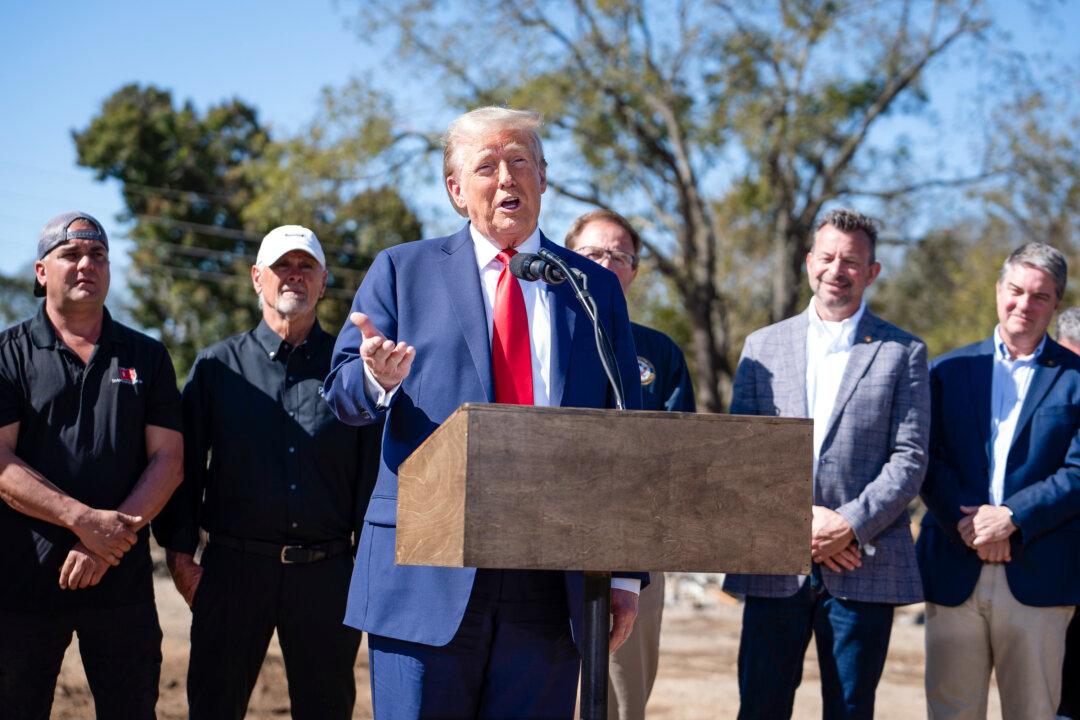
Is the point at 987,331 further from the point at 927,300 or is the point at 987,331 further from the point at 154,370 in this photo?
the point at 154,370

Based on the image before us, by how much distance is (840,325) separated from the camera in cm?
471

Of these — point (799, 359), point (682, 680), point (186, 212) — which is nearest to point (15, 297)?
point (186, 212)

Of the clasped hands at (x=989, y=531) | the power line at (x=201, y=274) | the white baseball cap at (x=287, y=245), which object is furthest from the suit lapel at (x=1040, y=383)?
the power line at (x=201, y=274)

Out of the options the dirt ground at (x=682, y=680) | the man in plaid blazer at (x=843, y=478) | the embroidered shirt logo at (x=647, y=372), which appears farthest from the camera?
the dirt ground at (x=682, y=680)

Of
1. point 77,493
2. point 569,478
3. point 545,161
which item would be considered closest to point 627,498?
point 569,478

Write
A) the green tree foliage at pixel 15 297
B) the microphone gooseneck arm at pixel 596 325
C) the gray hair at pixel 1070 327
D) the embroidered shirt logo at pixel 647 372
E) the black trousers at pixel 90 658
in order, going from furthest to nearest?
the green tree foliage at pixel 15 297 < the gray hair at pixel 1070 327 < the embroidered shirt logo at pixel 647 372 < the black trousers at pixel 90 658 < the microphone gooseneck arm at pixel 596 325

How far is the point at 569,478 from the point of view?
7.36 ft

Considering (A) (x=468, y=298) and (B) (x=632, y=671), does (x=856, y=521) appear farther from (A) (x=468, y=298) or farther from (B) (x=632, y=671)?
(A) (x=468, y=298)

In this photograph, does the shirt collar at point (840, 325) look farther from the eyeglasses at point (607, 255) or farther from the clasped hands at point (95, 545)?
the clasped hands at point (95, 545)

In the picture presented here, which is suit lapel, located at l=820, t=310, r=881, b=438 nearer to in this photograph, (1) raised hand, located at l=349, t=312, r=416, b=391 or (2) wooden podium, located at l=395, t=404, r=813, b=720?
(2) wooden podium, located at l=395, t=404, r=813, b=720

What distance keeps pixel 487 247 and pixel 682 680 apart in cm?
584

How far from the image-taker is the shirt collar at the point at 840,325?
468 cm

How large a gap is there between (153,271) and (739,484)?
37.0 meters

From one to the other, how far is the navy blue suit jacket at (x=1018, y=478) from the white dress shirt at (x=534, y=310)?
221 cm
